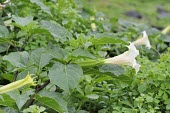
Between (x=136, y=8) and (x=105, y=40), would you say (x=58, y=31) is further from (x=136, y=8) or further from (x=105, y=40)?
(x=136, y=8)

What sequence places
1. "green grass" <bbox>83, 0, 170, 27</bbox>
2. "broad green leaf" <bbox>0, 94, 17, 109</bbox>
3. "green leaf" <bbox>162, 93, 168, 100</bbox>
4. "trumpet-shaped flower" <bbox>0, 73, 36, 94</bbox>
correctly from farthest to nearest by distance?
"green grass" <bbox>83, 0, 170, 27</bbox> → "green leaf" <bbox>162, 93, 168, 100</bbox> → "broad green leaf" <bbox>0, 94, 17, 109</bbox> → "trumpet-shaped flower" <bbox>0, 73, 36, 94</bbox>

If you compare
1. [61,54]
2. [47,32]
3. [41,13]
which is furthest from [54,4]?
[61,54]

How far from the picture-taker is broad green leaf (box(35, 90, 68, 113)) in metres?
1.87

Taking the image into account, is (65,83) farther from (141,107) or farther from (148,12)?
(148,12)

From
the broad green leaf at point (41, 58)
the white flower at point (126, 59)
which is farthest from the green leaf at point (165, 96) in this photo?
the broad green leaf at point (41, 58)

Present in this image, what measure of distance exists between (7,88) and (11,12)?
3.51 feet

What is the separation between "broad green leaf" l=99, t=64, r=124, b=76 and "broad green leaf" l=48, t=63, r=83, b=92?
15cm

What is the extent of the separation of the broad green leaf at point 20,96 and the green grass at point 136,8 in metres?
7.43

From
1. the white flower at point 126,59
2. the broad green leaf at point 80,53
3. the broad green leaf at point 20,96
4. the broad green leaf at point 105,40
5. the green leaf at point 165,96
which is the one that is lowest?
the green leaf at point 165,96

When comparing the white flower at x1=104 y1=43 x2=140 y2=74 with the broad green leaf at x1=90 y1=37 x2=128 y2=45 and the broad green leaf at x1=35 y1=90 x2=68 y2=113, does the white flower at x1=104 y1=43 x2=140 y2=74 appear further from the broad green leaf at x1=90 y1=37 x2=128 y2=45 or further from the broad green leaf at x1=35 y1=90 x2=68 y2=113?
the broad green leaf at x1=35 y1=90 x2=68 y2=113

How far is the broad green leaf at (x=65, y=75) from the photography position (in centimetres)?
185

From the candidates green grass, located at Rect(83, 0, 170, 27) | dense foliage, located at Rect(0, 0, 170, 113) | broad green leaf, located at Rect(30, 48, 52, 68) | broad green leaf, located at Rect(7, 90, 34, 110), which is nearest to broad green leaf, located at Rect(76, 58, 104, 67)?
dense foliage, located at Rect(0, 0, 170, 113)

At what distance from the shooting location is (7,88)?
71.5 inches

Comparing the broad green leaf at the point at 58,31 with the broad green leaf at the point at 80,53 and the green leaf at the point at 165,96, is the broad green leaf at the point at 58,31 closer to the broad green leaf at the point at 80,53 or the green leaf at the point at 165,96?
the broad green leaf at the point at 80,53
